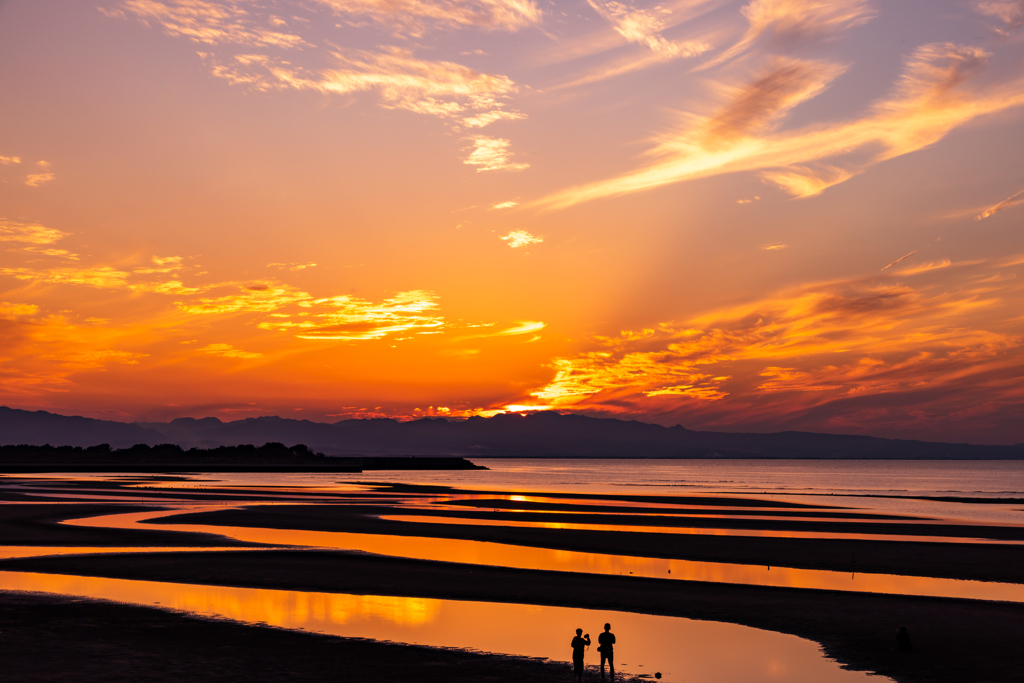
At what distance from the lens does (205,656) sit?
20344 millimetres

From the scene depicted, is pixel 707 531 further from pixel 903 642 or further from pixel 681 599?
pixel 903 642

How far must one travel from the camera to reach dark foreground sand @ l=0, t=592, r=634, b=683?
61.1 feet

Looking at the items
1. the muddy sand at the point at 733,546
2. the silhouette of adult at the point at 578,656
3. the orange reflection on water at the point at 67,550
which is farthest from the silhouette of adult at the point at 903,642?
the orange reflection on water at the point at 67,550

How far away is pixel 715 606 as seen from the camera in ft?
92.5

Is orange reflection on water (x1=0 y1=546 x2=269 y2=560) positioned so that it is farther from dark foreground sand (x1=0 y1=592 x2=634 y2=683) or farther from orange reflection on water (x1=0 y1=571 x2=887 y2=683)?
dark foreground sand (x1=0 y1=592 x2=634 y2=683)

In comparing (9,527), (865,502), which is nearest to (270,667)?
(9,527)

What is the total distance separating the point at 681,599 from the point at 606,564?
364 inches

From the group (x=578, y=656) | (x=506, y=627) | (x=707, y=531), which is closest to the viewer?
(x=578, y=656)

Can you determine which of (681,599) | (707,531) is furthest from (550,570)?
(707,531)

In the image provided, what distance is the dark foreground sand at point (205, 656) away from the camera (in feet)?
61.1

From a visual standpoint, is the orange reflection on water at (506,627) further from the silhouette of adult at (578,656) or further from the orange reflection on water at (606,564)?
the orange reflection on water at (606,564)

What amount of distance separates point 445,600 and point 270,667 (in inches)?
415

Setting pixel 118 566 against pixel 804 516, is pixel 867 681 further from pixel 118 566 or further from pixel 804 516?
pixel 804 516

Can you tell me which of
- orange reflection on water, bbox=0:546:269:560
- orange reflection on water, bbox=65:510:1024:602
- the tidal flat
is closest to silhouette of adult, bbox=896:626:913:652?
the tidal flat
